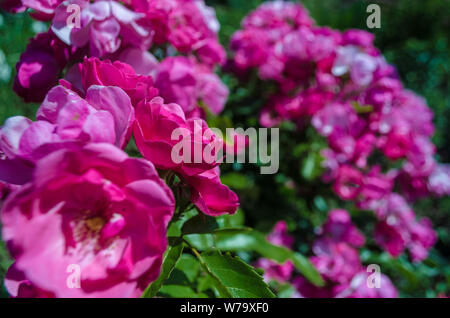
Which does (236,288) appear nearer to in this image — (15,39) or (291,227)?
(291,227)

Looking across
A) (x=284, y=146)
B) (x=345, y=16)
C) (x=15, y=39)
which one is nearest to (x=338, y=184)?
(x=284, y=146)

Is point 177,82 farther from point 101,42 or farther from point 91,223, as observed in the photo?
point 91,223

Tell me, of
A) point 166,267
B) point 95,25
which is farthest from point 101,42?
point 166,267

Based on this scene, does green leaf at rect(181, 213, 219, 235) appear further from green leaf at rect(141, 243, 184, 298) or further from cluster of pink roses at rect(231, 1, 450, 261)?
cluster of pink roses at rect(231, 1, 450, 261)

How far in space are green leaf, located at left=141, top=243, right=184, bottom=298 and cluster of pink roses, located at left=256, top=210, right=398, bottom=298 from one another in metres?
0.58

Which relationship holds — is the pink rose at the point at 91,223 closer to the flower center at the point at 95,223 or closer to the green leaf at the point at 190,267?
the flower center at the point at 95,223

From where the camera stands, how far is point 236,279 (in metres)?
0.54

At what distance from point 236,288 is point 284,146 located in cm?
113

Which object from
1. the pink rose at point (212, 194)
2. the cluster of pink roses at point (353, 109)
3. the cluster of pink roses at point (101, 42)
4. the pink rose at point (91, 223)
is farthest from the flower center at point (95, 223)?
the cluster of pink roses at point (353, 109)

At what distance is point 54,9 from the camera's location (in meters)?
0.65

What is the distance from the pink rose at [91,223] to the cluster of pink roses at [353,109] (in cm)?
98

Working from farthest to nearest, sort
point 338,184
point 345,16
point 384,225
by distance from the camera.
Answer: point 345,16 < point 384,225 < point 338,184

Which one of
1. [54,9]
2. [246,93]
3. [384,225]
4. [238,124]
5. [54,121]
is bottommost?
[384,225]

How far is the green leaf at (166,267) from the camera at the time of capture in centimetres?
46
